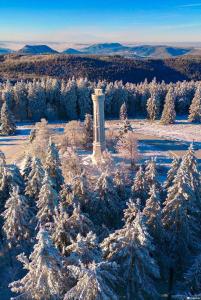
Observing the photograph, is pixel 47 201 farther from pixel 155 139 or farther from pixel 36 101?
pixel 36 101

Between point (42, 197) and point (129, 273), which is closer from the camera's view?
point (129, 273)

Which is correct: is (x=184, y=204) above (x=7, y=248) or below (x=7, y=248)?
above

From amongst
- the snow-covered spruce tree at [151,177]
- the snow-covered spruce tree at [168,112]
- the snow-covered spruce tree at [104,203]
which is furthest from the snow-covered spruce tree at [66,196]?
the snow-covered spruce tree at [168,112]

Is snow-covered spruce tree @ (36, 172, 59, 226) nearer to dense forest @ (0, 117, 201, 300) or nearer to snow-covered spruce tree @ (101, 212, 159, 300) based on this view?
dense forest @ (0, 117, 201, 300)

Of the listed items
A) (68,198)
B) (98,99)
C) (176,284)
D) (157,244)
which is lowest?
(176,284)

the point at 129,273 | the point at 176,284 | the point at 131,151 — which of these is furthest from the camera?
the point at 131,151

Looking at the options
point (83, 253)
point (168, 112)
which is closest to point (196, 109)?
point (168, 112)

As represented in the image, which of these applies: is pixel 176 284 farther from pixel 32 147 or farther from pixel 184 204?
pixel 32 147

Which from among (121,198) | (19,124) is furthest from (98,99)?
(19,124)
